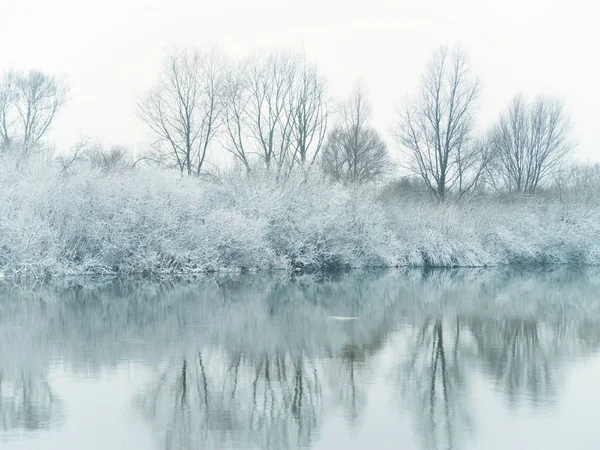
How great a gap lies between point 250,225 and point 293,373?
20.7 m

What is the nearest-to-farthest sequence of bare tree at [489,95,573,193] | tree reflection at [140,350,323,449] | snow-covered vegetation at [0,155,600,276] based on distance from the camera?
tree reflection at [140,350,323,449] → snow-covered vegetation at [0,155,600,276] → bare tree at [489,95,573,193]

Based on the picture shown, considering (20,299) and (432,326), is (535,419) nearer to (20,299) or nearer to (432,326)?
(432,326)

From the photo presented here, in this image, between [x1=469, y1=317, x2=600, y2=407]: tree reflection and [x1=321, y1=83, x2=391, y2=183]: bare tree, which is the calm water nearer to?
[x1=469, y1=317, x2=600, y2=407]: tree reflection

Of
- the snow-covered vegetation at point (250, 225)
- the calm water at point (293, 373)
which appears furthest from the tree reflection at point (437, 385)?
the snow-covered vegetation at point (250, 225)

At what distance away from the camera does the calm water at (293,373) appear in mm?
8453

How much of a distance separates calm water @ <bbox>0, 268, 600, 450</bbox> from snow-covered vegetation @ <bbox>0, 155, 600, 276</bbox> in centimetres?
709

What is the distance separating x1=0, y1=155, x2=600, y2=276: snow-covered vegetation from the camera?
2848cm

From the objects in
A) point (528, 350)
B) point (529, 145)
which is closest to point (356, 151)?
point (529, 145)

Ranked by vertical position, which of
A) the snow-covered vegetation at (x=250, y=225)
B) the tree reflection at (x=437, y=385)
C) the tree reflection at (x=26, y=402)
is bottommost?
the tree reflection at (x=437, y=385)

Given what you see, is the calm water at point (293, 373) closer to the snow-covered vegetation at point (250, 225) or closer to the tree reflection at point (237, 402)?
the tree reflection at point (237, 402)

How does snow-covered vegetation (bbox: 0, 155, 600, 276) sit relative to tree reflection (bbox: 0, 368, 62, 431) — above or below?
above

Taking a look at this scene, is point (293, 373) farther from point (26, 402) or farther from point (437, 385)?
point (26, 402)

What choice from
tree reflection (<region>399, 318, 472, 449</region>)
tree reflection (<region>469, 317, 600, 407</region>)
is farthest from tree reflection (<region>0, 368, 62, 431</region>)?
tree reflection (<region>469, 317, 600, 407</region>)

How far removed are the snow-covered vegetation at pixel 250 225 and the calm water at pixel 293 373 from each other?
709cm
